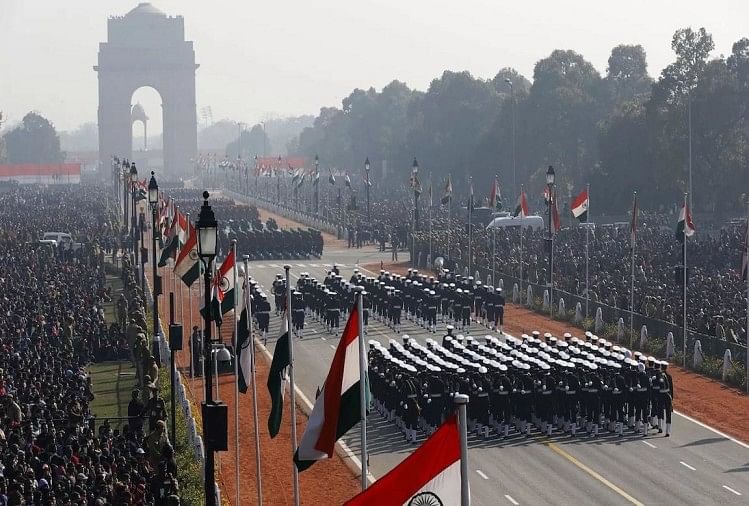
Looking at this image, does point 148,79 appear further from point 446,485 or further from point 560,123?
point 446,485

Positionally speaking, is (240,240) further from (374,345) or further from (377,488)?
(377,488)

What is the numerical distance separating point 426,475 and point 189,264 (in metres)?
18.4

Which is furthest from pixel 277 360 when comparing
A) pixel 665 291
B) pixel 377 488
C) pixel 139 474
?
pixel 665 291

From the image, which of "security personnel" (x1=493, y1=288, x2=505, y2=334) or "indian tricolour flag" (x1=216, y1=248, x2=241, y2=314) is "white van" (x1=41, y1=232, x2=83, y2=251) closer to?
"security personnel" (x1=493, y1=288, x2=505, y2=334)

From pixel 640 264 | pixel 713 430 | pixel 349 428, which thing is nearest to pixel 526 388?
pixel 713 430

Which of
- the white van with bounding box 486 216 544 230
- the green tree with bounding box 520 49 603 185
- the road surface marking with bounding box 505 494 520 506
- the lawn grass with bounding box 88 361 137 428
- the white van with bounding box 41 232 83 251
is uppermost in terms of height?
the green tree with bounding box 520 49 603 185

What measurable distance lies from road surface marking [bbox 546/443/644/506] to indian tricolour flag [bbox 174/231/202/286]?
7152mm

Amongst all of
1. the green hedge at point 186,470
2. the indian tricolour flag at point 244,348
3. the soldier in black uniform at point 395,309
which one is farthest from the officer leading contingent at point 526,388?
the soldier in black uniform at point 395,309

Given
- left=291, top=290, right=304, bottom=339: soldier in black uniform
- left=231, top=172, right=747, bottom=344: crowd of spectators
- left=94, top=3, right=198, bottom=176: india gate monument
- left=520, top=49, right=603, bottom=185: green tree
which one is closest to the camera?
left=231, top=172, right=747, bottom=344: crowd of spectators

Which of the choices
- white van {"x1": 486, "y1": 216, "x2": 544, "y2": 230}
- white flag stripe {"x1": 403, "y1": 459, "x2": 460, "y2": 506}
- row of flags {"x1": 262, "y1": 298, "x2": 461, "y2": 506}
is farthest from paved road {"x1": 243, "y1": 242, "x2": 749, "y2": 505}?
white van {"x1": 486, "y1": 216, "x2": 544, "y2": 230}

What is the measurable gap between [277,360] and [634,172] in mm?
65357

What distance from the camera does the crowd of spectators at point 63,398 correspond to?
20297 millimetres

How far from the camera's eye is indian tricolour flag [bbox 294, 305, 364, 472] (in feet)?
47.8

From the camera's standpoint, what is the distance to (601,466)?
82.5ft
